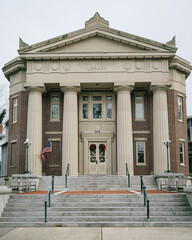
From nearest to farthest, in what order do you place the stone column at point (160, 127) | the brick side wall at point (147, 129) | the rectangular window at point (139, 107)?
the stone column at point (160, 127)
the brick side wall at point (147, 129)
the rectangular window at point (139, 107)

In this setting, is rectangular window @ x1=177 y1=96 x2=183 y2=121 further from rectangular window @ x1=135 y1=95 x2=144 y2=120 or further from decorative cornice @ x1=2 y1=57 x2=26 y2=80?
decorative cornice @ x1=2 y1=57 x2=26 y2=80

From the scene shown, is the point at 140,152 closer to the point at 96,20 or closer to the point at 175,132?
the point at 175,132

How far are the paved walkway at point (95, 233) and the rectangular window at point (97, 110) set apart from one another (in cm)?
1675

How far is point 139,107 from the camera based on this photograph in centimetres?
2886

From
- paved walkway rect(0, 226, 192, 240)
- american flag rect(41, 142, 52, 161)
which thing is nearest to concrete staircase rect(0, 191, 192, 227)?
paved walkway rect(0, 226, 192, 240)

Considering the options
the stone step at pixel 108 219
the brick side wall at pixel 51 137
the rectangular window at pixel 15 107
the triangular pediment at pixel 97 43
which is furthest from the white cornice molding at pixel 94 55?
the stone step at pixel 108 219

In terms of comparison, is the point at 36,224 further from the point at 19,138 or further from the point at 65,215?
the point at 19,138

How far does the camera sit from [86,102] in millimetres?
29266

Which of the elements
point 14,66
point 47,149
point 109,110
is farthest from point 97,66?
point 47,149

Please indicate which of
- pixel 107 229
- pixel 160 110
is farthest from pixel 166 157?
pixel 107 229

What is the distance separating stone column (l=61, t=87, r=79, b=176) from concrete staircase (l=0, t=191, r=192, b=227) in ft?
30.8

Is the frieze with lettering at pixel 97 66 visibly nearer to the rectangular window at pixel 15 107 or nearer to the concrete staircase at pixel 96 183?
the rectangular window at pixel 15 107

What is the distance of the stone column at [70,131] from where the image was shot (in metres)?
25.7

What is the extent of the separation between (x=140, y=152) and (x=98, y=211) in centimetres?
1389
